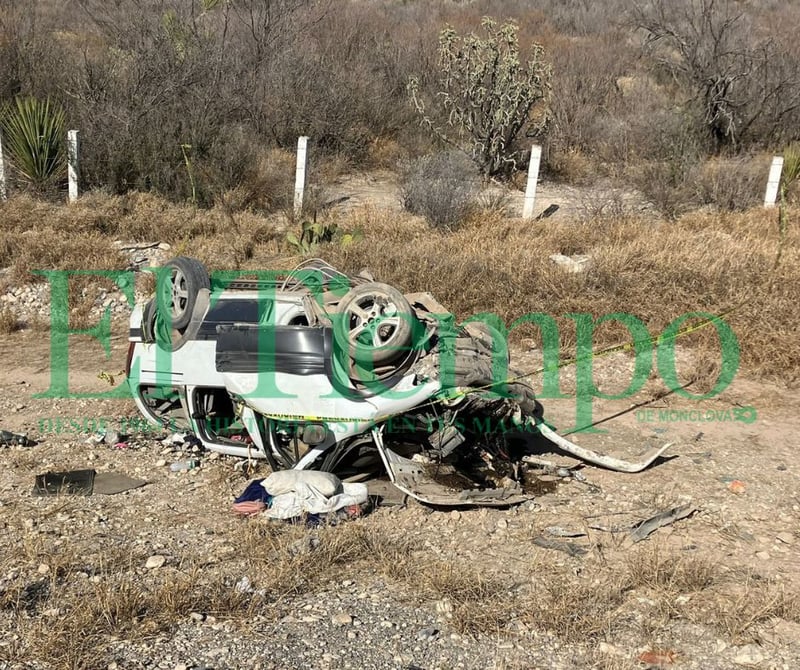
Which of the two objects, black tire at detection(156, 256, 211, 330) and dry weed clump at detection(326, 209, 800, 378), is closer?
black tire at detection(156, 256, 211, 330)

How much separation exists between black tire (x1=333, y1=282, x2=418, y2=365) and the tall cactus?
29.8 feet

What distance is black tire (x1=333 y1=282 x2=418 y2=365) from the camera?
210 inches

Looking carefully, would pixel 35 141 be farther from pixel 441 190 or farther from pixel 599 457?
pixel 599 457

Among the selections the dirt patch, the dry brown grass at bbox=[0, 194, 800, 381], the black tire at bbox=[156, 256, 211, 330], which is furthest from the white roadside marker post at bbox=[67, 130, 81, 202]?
the black tire at bbox=[156, 256, 211, 330]

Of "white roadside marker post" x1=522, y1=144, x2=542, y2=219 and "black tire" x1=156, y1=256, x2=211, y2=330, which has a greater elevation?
"white roadside marker post" x1=522, y1=144, x2=542, y2=219

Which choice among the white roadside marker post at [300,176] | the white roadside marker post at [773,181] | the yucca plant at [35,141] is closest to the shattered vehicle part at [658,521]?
the white roadside marker post at [300,176]

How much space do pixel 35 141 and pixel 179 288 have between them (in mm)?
7812

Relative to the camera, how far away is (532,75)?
1431 centimetres

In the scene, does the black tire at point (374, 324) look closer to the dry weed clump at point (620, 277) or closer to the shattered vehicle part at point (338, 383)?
the shattered vehicle part at point (338, 383)

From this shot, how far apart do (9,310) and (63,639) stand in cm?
696

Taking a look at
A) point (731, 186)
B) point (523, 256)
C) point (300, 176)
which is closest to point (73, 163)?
point (300, 176)

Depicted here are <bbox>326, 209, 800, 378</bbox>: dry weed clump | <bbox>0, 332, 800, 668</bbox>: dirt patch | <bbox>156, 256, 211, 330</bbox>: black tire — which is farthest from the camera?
<bbox>326, 209, 800, 378</bbox>: dry weed clump

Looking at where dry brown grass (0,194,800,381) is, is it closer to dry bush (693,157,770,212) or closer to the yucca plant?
dry bush (693,157,770,212)

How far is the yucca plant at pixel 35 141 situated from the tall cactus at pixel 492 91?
6.11 m
